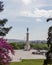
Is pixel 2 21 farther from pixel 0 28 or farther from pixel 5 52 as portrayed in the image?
pixel 5 52

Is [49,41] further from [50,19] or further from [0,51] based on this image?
[0,51]

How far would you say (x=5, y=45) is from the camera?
762 cm

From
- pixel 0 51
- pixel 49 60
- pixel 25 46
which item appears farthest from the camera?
pixel 25 46

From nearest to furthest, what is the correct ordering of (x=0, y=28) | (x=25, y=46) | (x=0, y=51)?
(x=0, y=51) → (x=0, y=28) → (x=25, y=46)

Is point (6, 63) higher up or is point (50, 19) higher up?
point (50, 19)

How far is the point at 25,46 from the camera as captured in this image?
35812 mm

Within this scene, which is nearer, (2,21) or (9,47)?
(9,47)

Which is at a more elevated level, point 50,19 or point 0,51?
point 50,19

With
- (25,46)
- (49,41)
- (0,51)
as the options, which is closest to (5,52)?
(0,51)

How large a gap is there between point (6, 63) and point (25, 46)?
28214 mm

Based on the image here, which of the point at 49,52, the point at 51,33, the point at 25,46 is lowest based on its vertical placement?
the point at 25,46

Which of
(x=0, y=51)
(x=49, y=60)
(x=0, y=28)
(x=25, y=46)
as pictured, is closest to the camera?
(x=0, y=51)

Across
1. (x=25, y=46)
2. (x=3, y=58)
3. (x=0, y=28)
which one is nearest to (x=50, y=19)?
(x=3, y=58)

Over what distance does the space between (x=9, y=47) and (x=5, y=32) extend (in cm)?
1929
